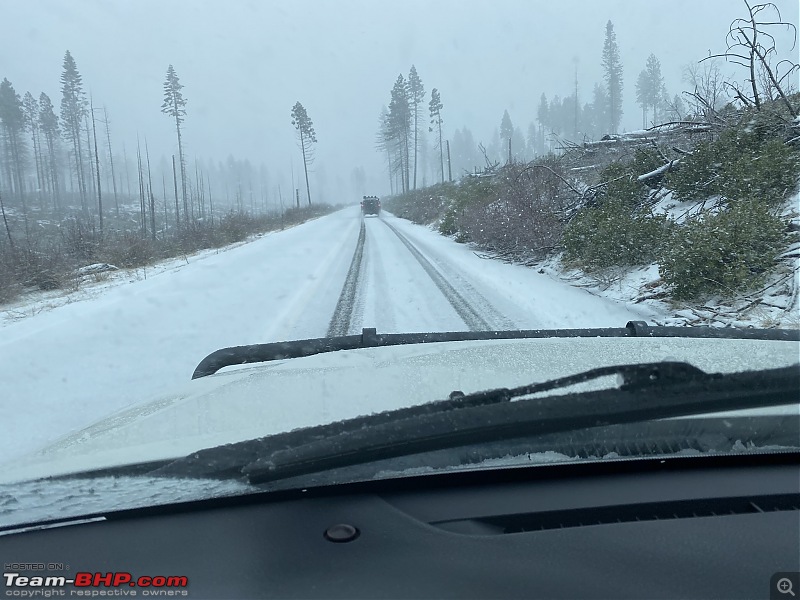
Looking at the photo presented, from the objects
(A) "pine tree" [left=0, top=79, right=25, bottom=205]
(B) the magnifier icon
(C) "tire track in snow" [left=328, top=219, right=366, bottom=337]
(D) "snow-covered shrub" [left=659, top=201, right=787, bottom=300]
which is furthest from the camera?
(A) "pine tree" [left=0, top=79, right=25, bottom=205]

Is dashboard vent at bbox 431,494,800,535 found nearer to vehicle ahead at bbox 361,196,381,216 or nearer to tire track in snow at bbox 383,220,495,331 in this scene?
tire track in snow at bbox 383,220,495,331

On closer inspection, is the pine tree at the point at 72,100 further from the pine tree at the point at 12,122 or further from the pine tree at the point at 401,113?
the pine tree at the point at 401,113

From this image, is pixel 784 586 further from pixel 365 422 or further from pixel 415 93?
pixel 415 93

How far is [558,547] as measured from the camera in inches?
63.4

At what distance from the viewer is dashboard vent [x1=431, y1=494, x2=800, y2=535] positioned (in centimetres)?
176

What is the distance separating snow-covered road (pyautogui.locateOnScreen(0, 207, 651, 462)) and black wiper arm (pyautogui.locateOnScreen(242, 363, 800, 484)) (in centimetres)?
266

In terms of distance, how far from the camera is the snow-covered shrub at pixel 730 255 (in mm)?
7262

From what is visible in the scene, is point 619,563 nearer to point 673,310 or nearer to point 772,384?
point 772,384

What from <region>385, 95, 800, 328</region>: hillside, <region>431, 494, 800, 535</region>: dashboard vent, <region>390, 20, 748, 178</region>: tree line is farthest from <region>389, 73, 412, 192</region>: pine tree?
<region>431, 494, 800, 535</region>: dashboard vent

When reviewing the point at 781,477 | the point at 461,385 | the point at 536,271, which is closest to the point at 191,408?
the point at 461,385

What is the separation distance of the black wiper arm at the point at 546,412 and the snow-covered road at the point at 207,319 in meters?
2.66

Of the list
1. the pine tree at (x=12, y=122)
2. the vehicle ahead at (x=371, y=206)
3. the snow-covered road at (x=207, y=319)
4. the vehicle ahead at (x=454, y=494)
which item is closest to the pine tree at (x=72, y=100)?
the pine tree at (x=12, y=122)

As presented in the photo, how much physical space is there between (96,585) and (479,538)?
104 centimetres

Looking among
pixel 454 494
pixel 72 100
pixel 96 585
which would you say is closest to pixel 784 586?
pixel 454 494
